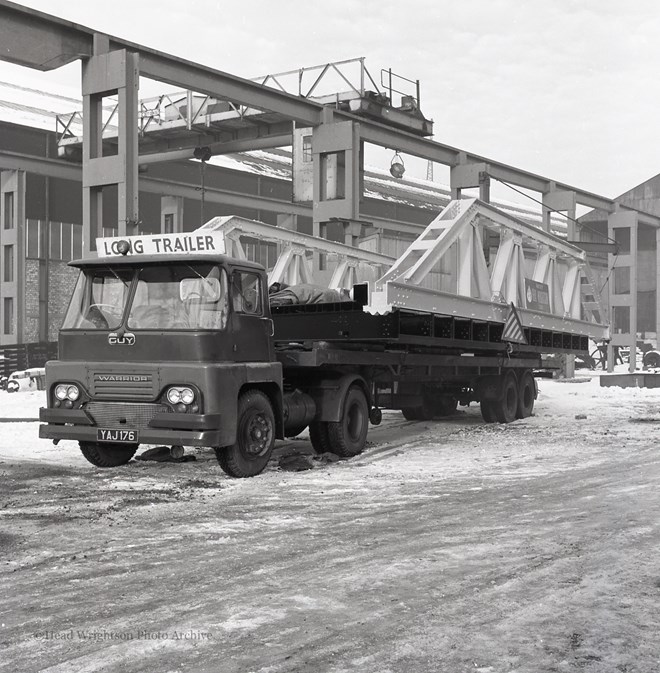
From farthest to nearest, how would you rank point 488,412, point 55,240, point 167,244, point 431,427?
1. point 55,240
2. point 488,412
3. point 431,427
4. point 167,244

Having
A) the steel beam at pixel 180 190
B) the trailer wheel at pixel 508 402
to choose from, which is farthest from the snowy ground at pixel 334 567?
the steel beam at pixel 180 190

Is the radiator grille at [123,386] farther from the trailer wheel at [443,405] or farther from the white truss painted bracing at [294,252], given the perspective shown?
the trailer wheel at [443,405]

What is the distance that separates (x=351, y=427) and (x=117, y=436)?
3.23 m

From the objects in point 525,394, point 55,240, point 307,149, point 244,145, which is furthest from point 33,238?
point 525,394

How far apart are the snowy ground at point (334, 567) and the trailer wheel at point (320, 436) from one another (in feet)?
1.77

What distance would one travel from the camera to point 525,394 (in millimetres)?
16078

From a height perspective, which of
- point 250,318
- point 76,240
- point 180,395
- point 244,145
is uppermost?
point 244,145

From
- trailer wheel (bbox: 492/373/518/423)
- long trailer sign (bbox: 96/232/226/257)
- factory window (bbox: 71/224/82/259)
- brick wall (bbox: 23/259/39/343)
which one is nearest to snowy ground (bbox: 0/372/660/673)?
long trailer sign (bbox: 96/232/226/257)

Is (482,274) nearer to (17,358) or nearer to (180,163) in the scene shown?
(17,358)

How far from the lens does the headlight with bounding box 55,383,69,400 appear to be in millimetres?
8820

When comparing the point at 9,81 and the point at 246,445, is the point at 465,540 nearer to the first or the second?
the point at 246,445

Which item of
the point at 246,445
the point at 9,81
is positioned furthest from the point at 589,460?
the point at 9,81

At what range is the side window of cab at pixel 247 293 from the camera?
8820 mm

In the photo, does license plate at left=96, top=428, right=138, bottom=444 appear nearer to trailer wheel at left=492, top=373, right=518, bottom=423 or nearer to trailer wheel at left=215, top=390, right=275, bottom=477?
trailer wheel at left=215, top=390, right=275, bottom=477
